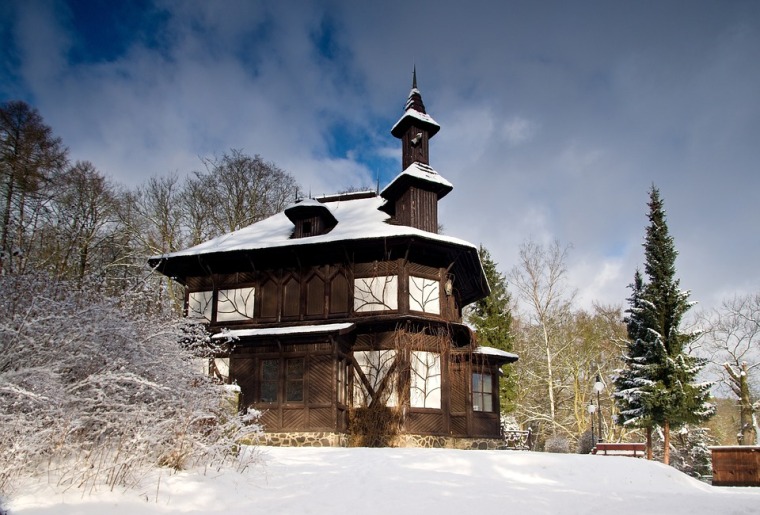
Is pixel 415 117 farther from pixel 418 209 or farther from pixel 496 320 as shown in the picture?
pixel 496 320

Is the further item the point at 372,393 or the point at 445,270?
the point at 445,270

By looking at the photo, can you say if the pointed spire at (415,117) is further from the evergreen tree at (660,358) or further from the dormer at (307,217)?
the evergreen tree at (660,358)

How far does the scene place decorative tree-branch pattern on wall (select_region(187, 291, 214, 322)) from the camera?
21078 millimetres

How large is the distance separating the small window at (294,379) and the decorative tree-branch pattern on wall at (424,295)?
12.9 ft

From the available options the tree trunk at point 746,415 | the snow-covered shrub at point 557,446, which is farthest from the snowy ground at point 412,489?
the tree trunk at point 746,415

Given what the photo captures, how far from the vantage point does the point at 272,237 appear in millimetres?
21031

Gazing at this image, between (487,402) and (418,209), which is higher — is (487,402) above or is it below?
below

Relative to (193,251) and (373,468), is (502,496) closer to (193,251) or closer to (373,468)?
(373,468)

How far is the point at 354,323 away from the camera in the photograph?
1839cm

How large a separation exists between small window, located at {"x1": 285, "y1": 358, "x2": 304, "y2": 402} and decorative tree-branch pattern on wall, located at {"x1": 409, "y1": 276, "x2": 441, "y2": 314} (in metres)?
3.92

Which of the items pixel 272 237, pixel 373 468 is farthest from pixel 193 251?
pixel 373 468

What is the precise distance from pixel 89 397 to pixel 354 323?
1135 centimetres

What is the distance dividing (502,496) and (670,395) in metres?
15.5

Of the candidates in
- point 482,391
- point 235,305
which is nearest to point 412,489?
point 482,391
